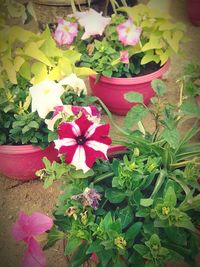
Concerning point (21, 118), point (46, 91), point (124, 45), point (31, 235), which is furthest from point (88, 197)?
point (124, 45)

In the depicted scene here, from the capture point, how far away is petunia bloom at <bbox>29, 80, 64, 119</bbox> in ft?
3.95

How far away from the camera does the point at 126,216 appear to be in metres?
1.06

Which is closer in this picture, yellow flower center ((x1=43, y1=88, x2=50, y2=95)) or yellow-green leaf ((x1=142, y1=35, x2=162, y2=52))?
yellow flower center ((x1=43, y1=88, x2=50, y2=95))

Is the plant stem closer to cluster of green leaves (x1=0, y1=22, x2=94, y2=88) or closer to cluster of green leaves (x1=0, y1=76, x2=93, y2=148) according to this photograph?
cluster of green leaves (x1=0, y1=76, x2=93, y2=148)

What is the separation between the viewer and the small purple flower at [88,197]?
1.01m

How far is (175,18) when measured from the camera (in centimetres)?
290

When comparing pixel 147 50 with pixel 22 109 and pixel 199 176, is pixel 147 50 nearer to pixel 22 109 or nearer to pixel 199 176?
pixel 22 109

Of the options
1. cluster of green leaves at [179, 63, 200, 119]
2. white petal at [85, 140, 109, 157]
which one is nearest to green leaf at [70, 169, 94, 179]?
white petal at [85, 140, 109, 157]

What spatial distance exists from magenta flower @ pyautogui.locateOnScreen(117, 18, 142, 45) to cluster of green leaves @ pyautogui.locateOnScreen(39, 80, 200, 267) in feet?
1.98

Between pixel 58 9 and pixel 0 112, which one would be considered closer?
pixel 0 112

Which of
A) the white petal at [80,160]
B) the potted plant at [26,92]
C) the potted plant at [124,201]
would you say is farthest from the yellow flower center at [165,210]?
the potted plant at [26,92]

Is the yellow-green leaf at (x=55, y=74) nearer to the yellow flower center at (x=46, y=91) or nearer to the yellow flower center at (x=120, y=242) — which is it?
the yellow flower center at (x=46, y=91)

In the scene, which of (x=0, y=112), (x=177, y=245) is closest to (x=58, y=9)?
(x=0, y=112)

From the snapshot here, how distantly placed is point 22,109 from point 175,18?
1837 mm
